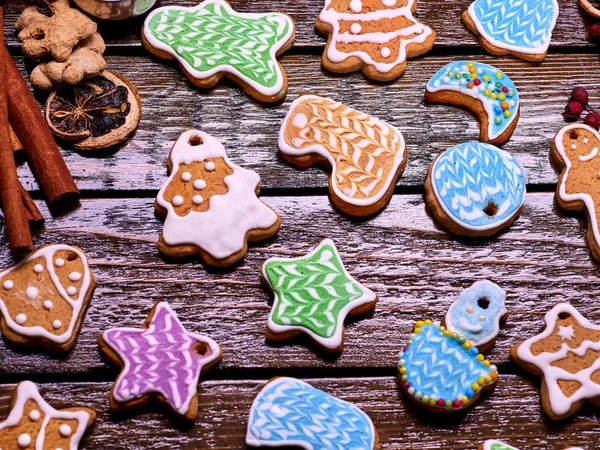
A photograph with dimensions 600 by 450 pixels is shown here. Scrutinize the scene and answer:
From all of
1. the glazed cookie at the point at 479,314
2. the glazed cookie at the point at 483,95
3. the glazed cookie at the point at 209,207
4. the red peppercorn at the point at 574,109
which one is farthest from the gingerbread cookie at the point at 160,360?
the red peppercorn at the point at 574,109

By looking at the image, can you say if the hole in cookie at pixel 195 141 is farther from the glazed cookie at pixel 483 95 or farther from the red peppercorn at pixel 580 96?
the red peppercorn at pixel 580 96

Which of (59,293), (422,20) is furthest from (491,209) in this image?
(59,293)

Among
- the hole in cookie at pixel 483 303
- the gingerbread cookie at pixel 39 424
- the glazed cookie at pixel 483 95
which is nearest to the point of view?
the gingerbread cookie at pixel 39 424

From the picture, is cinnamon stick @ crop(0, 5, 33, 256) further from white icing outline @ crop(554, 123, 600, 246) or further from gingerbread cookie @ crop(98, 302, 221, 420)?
white icing outline @ crop(554, 123, 600, 246)

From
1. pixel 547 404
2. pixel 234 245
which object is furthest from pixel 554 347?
pixel 234 245

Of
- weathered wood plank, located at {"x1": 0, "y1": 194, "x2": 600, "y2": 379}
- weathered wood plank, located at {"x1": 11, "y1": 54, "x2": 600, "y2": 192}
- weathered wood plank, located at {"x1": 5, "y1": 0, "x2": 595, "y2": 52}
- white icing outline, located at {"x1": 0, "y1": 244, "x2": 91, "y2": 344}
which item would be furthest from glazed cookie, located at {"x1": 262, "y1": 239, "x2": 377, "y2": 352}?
weathered wood plank, located at {"x1": 5, "y1": 0, "x2": 595, "y2": 52}

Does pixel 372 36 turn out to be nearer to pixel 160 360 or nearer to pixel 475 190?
pixel 475 190

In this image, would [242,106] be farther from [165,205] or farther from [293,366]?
[293,366]
